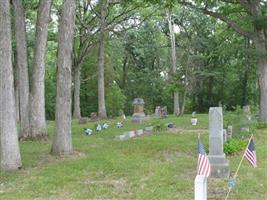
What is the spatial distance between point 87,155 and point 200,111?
92.2 feet

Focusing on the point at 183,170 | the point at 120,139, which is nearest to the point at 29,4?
the point at 120,139

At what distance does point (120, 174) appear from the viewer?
32.0 ft

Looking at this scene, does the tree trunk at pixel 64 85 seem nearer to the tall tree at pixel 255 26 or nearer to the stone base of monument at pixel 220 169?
the stone base of monument at pixel 220 169

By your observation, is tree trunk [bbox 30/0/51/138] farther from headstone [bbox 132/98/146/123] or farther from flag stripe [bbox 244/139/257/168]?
flag stripe [bbox 244/139/257/168]

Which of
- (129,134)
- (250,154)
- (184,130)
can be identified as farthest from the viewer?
(184,130)

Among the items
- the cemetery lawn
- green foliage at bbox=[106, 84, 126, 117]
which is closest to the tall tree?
the cemetery lawn

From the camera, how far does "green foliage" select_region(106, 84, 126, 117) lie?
3697cm

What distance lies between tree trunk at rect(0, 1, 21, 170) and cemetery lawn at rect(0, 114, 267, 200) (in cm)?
52

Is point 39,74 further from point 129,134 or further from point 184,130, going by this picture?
point 184,130

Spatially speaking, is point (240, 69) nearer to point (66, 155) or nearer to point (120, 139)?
point (120, 139)

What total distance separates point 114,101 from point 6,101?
27.3 metres

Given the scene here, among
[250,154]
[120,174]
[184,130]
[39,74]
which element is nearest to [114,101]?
[184,130]

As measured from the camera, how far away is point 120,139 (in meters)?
15.9

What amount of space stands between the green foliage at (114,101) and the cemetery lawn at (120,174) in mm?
22429
